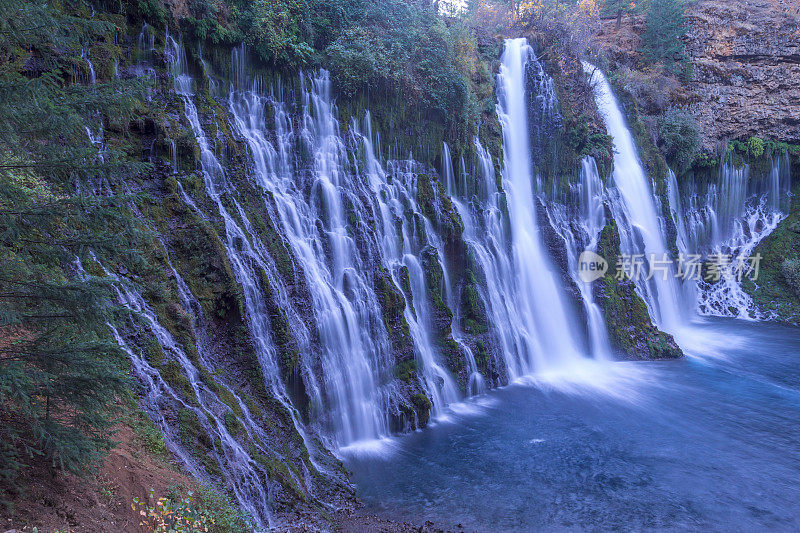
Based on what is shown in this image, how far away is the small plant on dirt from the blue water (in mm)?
4185

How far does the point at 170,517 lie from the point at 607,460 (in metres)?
9.03

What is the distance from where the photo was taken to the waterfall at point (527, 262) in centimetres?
1653

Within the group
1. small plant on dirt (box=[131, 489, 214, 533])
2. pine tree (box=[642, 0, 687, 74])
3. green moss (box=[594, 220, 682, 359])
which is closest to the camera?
small plant on dirt (box=[131, 489, 214, 533])

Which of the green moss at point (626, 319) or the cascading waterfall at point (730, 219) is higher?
the cascading waterfall at point (730, 219)

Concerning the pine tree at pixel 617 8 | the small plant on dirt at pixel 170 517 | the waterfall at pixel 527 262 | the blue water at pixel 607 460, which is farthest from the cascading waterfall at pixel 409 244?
the pine tree at pixel 617 8

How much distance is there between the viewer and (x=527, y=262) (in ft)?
57.6

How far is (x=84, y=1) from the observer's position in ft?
35.5

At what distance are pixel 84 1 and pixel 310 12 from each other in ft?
21.1

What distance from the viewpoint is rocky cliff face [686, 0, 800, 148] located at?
26172mm

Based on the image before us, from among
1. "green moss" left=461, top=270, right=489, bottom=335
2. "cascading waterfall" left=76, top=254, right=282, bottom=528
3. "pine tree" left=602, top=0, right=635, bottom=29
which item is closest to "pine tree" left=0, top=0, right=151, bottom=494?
"cascading waterfall" left=76, top=254, right=282, bottom=528

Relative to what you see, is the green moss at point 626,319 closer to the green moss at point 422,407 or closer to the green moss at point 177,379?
the green moss at point 422,407

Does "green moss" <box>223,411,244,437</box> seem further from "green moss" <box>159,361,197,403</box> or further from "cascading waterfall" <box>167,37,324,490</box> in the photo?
"cascading waterfall" <box>167,37,324,490</box>

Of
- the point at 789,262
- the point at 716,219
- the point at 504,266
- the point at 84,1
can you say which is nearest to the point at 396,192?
the point at 504,266

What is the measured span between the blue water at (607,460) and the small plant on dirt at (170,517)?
13.7 ft
